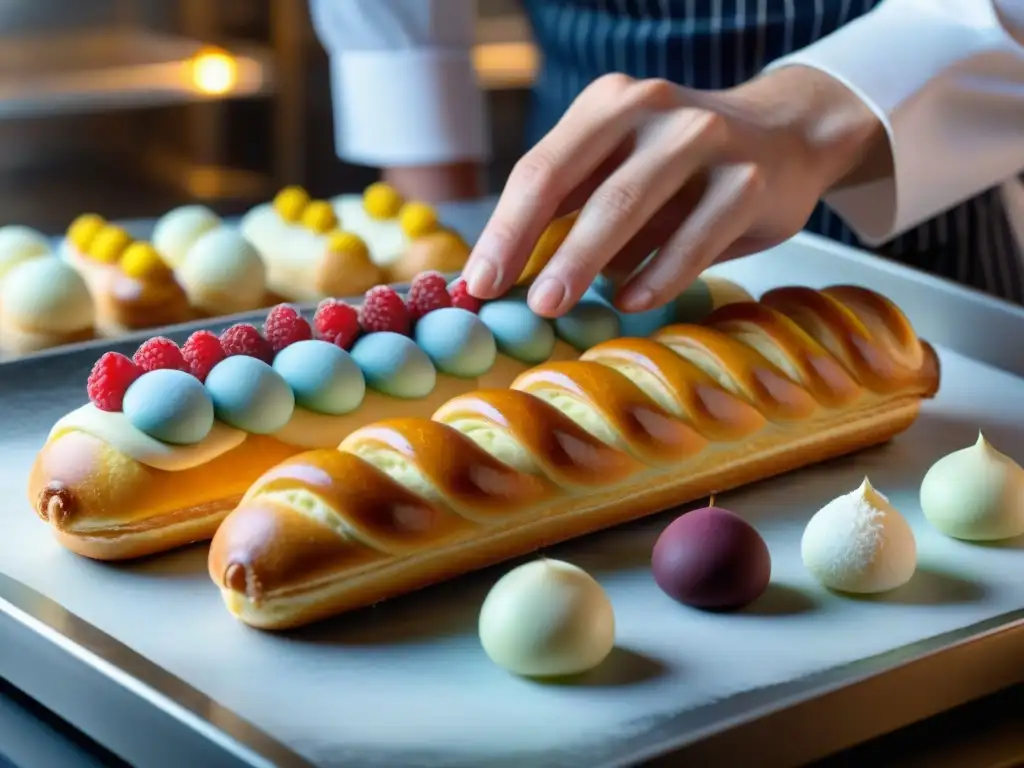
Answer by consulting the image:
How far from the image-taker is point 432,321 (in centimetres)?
124

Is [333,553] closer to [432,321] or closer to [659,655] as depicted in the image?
[659,655]

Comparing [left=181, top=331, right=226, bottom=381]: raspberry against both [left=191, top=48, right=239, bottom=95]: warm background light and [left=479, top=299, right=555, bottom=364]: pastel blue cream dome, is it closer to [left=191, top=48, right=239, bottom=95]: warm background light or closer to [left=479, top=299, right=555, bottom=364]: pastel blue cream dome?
[left=479, top=299, right=555, bottom=364]: pastel blue cream dome

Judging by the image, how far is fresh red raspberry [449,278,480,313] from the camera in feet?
4.23

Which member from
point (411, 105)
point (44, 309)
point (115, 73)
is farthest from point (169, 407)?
point (115, 73)

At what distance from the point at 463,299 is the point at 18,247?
2.20 ft

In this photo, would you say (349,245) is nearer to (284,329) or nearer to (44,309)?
Answer: (44,309)

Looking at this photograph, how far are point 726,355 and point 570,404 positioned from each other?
153 millimetres

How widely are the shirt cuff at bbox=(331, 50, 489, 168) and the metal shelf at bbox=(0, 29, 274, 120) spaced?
124 cm

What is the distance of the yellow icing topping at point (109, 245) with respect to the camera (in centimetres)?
168

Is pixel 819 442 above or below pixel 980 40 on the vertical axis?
below

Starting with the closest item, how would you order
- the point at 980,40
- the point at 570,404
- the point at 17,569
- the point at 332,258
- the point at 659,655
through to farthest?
1. the point at 659,655
2. the point at 17,569
3. the point at 570,404
4. the point at 980,40
5. the point at 332,258

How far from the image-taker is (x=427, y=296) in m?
1.27

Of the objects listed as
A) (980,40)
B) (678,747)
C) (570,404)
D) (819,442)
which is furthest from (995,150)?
(678,747)

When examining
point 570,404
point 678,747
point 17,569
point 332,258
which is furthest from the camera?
point 332,258
